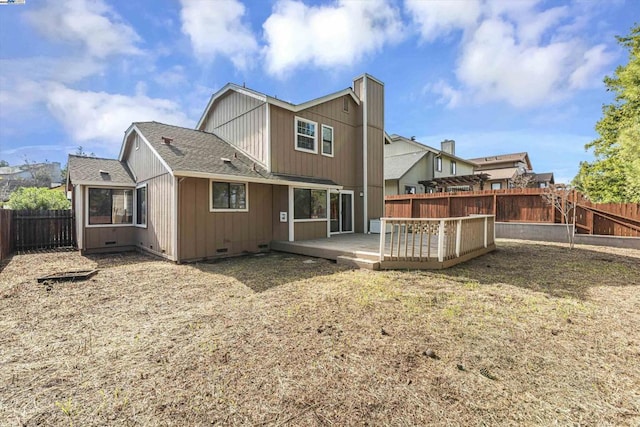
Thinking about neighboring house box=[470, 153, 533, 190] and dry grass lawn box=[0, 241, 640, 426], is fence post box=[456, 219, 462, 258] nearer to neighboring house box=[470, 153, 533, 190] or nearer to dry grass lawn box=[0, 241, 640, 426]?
dry grass lawn box=[0, 241, 640, 426]

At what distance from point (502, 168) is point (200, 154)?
3338 cm

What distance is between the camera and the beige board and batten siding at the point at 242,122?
10164 mm

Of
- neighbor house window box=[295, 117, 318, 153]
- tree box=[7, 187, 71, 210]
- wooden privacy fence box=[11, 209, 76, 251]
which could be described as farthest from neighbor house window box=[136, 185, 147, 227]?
tree box=[7, 187, 71, 210]

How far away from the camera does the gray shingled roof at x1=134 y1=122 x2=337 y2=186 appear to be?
8.26 metres

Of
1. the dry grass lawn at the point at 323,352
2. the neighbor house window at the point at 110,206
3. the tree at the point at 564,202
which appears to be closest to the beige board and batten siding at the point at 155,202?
the neighbor house window at the point at 110,206

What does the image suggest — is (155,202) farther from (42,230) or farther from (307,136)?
(307,136)

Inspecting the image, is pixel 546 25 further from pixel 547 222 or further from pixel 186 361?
pixel 186 361

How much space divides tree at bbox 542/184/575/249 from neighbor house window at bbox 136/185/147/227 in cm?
1488

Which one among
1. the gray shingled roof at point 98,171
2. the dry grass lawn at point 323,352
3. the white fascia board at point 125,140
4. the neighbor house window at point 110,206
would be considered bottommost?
the dry grass lawn at point 323,352

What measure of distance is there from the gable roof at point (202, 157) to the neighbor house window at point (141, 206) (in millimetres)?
2047

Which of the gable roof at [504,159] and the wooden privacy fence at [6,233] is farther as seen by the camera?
the gable roof at [504,159]

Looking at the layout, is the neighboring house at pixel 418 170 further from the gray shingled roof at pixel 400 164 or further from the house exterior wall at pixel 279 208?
the house exterior wall at pixel 279 208

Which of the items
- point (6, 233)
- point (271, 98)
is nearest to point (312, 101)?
point (271, 98)

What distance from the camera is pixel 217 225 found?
8.55 meters
